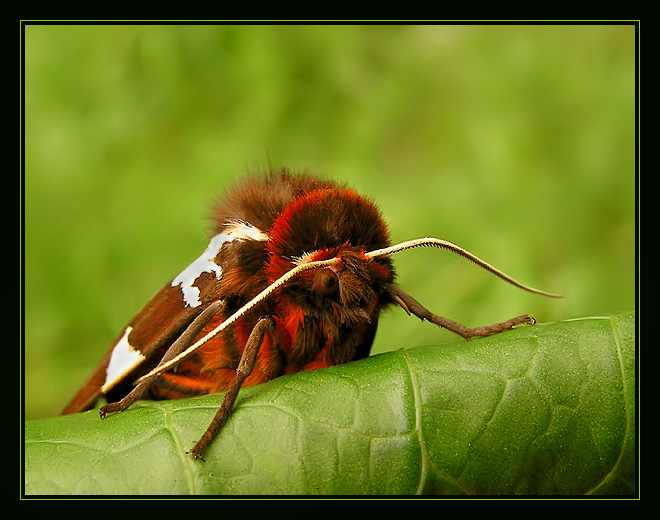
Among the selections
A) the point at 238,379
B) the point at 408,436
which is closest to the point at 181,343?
the point at 238,379

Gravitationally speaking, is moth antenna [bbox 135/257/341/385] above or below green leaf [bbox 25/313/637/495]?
above

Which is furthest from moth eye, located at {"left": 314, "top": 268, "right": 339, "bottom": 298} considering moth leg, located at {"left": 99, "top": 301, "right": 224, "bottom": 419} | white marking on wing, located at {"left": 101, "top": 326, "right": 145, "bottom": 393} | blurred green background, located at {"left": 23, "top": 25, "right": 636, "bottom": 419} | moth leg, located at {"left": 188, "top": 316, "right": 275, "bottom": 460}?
blurred green background, located at {"left": 23, "top": 25, "right": 636, "bottom": 419}

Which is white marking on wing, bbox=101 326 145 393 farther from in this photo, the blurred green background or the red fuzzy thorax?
the blurred green background

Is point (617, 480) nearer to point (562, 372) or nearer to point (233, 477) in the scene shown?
point (562, 372)

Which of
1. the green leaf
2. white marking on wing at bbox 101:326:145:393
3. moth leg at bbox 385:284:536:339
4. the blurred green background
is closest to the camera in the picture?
the green leaf

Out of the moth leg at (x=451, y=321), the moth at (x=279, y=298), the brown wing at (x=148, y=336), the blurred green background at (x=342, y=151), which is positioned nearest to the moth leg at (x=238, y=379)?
the moth at (x=279, y=298)

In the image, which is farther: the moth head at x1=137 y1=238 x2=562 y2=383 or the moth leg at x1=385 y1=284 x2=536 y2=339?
the moth leg at x1=385 y1=284 x2=536 y2=339
